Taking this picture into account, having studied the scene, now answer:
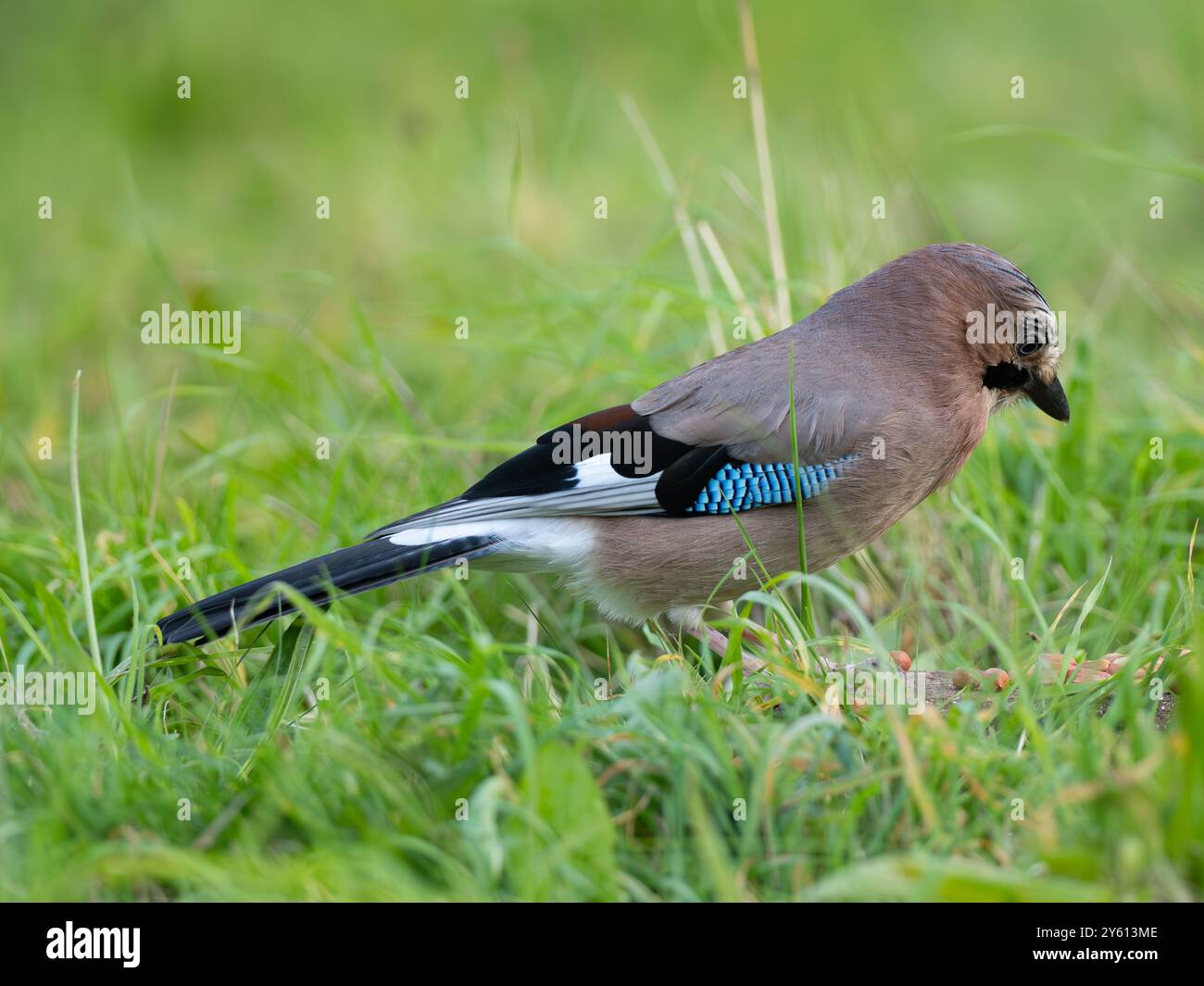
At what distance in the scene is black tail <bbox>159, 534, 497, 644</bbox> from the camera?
343cm

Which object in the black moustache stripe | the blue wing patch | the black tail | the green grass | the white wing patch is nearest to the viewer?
the green grass

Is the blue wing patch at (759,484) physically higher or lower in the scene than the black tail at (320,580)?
higher

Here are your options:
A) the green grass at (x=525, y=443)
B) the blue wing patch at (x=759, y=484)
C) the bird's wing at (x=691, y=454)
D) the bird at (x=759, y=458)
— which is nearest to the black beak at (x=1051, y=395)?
the bird at (x=759, y=458)

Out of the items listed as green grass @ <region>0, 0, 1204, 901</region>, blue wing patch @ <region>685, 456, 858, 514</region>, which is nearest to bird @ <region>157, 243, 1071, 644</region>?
blue wing patch @ <region>685, 456, 858, 514</region>

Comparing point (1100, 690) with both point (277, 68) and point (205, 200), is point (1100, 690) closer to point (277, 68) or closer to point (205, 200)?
point (205, 200)

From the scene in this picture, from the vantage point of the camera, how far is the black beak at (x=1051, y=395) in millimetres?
4141

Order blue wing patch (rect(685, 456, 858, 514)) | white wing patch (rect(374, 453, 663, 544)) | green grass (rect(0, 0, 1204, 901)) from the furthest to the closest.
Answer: white wing patch (rect(374, 453, 663, 544)) < blue wing patch (rect(685, 456, 858, 514)) < green grass (rect(0, 0, 1204, 901))

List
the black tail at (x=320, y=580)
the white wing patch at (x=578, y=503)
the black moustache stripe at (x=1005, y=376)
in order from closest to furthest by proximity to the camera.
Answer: the black tail at (x=320, y=580) → the white wing patch at (x=578, y=503) → the black moustache stripe at (x=1005, y=376)

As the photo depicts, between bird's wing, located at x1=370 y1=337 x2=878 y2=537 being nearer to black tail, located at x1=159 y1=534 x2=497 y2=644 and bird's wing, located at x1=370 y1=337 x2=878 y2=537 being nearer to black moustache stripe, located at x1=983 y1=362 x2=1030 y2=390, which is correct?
black tail, located at x1=159 y1=534 x2=497 y2=644

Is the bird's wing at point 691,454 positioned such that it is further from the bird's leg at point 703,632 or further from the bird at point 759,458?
the bird's leg at point 703,632

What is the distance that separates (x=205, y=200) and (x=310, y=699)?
16.5ft

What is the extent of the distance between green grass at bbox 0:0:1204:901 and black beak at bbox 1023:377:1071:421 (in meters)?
0.38
